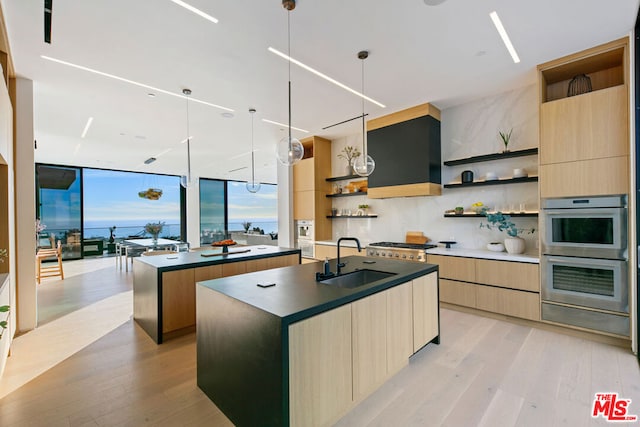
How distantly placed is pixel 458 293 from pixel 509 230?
1.07 m

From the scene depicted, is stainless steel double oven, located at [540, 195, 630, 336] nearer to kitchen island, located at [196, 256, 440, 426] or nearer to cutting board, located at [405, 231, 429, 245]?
cutting board, located at [405, 231, 429, 245]

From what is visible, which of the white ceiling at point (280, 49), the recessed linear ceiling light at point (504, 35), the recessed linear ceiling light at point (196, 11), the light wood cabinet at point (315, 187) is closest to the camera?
the recessed linear ceiling light at point (196, 11)

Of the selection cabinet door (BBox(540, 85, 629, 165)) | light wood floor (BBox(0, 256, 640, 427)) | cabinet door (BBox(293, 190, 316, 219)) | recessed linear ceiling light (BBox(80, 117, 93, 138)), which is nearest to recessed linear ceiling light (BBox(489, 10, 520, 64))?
cabinet door (BBox(540, 85, 629, 165))

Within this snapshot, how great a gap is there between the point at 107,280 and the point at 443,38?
23.0ft

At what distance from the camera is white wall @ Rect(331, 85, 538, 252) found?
384cm

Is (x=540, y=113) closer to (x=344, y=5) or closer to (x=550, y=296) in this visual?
(x=550, y=296)

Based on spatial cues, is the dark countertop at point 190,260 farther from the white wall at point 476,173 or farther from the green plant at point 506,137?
the green plant at point 506,137

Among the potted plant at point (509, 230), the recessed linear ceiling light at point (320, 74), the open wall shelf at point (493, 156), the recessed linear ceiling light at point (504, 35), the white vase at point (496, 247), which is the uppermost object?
the recessed linear ceiling light at point (504, 35)

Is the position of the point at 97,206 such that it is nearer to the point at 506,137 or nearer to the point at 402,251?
the point at 402,251

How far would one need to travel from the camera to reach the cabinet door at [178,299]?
3.08 m

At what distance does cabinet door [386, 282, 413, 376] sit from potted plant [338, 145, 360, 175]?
365 cm

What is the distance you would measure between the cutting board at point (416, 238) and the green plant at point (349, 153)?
1860 millimetres

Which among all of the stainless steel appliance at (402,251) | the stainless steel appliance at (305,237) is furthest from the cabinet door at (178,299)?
the stainless steel appliance at (305,237)

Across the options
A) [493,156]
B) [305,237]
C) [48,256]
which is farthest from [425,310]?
[48,256]
